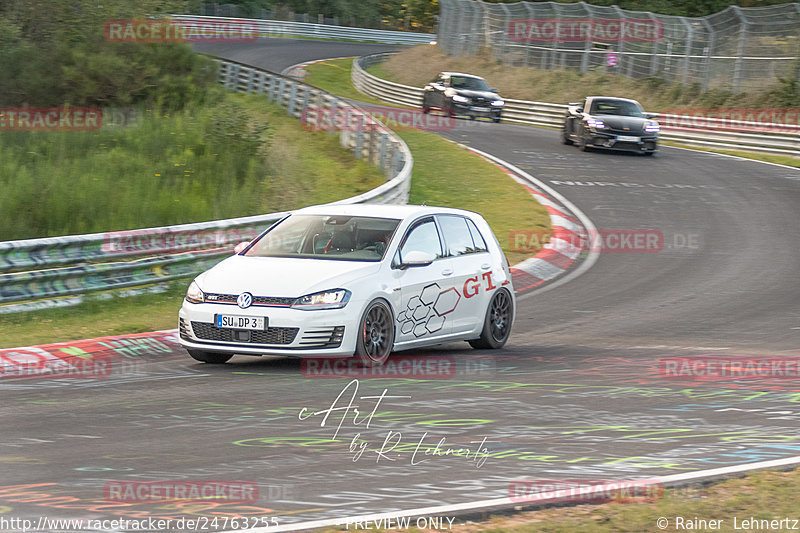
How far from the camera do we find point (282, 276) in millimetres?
10086

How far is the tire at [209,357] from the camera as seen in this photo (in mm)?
10328

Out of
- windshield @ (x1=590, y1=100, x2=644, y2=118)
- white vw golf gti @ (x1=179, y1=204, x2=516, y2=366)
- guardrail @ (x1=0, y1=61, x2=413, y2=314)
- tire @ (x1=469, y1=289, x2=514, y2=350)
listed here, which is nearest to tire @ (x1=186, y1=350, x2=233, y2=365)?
white vw golf gti @ (x1=179, y1=204, x2=516, y2=366)

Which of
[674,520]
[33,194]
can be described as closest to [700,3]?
[33,194]

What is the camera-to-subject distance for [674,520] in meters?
5.39

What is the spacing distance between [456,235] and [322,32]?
229 feet

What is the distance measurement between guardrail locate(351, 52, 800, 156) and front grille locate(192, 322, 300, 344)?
27.4m

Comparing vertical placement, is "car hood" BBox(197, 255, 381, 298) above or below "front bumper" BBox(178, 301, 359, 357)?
above

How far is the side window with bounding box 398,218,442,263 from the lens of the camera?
11.0 m

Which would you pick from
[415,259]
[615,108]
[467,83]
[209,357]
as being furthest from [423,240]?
[467,83]

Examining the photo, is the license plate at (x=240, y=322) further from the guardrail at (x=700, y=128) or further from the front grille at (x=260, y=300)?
the guardrail at (x=700, y=128)

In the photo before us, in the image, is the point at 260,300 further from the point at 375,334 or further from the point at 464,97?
the point at 464,97

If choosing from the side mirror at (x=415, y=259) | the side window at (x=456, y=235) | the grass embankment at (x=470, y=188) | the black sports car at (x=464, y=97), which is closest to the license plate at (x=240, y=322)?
the side mirror at (x=415, y=259)

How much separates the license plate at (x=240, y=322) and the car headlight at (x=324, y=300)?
1.03 ft

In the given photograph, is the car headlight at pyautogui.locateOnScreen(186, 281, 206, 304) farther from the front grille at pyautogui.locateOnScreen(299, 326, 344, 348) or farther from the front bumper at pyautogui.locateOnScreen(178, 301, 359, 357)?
the front grille at pyautogui.locateOnScreen(299, 326, 344, 348)
